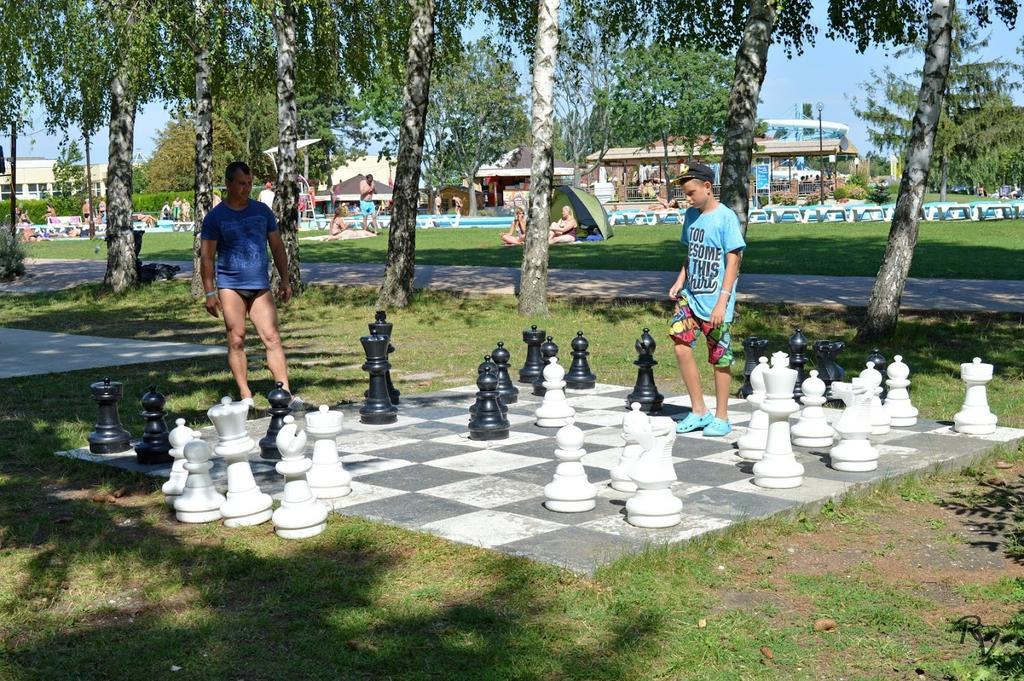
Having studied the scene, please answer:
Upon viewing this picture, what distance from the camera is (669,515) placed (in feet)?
16.5

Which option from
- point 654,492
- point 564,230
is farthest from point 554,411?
point 564,230

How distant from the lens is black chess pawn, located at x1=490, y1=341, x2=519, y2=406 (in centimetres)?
793

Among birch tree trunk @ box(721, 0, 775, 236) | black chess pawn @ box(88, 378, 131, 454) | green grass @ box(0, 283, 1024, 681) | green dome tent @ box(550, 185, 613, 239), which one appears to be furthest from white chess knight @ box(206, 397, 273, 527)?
green dome tent @ box(550, 185, 613, 239)

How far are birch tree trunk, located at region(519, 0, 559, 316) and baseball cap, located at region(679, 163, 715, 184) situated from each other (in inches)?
259

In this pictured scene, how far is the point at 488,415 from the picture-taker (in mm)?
6980

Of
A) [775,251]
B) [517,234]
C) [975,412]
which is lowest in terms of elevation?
[975,412]

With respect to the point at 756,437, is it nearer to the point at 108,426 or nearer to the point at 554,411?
the point at 554,411

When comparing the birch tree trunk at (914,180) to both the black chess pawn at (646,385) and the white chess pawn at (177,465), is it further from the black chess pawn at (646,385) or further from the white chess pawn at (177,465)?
the white chess pawn at (177,465)

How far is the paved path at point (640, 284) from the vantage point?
1415 centimetres

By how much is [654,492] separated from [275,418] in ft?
7.75

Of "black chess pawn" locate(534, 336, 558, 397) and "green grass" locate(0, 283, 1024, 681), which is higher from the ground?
"black chess pawn" locate(534, 336, 558, 397)

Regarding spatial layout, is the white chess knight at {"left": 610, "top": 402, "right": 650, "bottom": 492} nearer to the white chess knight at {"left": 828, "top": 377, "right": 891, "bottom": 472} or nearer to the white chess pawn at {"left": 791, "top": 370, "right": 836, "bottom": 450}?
the white chess knight at {"left": 828, "top": 377, "right": 891, "bottom": 472}

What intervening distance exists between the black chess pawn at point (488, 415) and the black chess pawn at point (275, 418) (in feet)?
3.72

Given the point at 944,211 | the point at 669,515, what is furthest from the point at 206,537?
the point at 944,211
